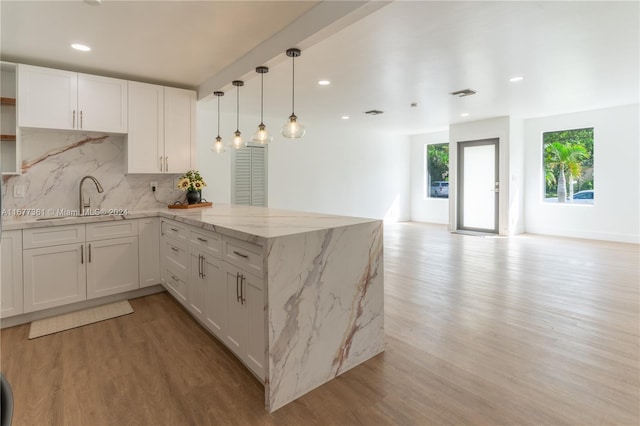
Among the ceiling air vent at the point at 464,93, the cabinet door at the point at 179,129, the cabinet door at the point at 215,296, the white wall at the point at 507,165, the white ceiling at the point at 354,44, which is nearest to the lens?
the cabinet door at the point at 215,296

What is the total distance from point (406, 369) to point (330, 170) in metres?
6.46

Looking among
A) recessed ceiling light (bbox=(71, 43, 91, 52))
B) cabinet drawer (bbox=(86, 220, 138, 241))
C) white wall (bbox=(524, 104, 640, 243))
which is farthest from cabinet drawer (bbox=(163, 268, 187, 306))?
white wall (bbox=(524, 104, 640, 243))

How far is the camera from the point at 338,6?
241cm

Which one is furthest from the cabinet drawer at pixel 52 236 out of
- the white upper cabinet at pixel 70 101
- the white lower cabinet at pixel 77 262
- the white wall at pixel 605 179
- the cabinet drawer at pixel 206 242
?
the white wall at pixel 605 179

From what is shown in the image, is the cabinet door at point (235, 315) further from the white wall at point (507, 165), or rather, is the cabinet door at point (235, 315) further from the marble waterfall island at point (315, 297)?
the white wall at point (507, 165)

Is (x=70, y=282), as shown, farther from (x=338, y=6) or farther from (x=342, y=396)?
(x=338, y=6)

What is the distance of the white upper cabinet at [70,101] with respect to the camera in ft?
10.9

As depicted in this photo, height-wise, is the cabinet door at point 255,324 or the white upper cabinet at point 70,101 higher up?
the white upper cabinet at point 70,101

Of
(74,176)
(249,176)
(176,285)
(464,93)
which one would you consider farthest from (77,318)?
(464,93)

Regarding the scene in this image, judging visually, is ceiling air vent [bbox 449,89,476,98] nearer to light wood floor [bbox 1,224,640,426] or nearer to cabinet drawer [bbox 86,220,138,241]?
light wood floor [bbox 1,224,640,426]

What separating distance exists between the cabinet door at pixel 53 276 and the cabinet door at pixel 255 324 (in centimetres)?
220

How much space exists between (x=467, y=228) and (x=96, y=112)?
25.0 feet

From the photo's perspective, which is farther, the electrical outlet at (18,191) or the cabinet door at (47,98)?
the electrical outlet at (18,191)

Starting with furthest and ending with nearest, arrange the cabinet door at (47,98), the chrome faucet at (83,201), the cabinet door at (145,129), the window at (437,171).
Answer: the window at (437,171) → the cabinet door at (145,129) → the chrome faucet at (83,201) → the cabinet door at (47,98)
